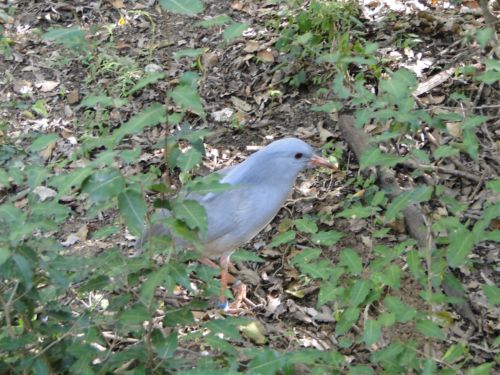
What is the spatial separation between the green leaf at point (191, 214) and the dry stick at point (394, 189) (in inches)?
72.5

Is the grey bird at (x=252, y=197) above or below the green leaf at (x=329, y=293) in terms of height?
below

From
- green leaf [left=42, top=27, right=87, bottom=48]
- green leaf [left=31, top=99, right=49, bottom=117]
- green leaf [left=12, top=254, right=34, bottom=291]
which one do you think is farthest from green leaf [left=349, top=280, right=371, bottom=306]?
green leaf [left=31, top=99, right=49, bottom=117]

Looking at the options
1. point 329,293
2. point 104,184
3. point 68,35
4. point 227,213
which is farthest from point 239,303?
point 68,35

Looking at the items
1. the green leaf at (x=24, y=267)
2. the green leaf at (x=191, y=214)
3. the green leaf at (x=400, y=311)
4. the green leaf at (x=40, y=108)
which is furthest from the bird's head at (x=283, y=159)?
the green leaf at (x=40, y=108)

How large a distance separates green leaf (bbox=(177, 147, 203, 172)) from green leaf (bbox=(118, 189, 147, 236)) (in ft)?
0.98

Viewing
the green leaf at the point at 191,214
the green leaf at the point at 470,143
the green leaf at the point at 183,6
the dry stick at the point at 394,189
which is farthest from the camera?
the dry stick at the point at 394,189

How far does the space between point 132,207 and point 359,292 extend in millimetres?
1019

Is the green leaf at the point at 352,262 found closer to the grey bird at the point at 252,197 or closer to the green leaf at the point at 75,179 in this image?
the green leaf at the point at 75,179

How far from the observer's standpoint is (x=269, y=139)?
237 inches

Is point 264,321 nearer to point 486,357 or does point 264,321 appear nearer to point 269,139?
point 486,357

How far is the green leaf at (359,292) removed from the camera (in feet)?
10.2

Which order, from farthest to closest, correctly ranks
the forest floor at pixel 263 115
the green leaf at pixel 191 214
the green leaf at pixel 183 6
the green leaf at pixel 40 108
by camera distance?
the green leaf at pixel 40 108 < the forest floor at pixel 263 115 < the green leaf at pixel 191 214 < the green leaf at pixel 183 6

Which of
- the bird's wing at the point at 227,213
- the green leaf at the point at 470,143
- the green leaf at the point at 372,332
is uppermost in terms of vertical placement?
the green leaf at the point at 470,143

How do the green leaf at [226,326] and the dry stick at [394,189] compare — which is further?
the dry stick at [394,189]
